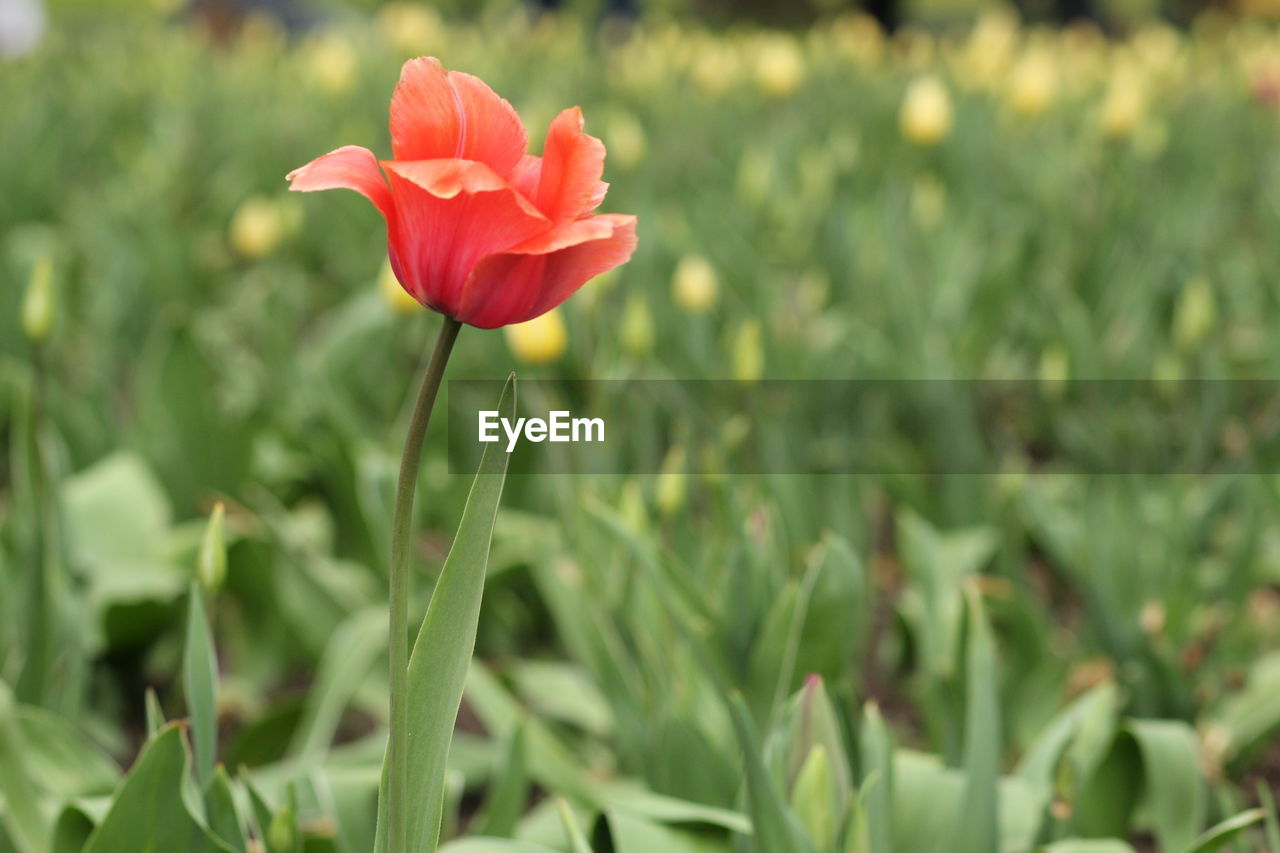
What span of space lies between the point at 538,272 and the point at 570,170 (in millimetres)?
57

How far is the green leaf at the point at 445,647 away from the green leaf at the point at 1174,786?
2.98ft

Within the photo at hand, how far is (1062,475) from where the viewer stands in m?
2.30

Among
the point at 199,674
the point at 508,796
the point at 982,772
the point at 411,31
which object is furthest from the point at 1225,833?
the point at 411,31

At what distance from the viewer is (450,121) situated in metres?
0.70

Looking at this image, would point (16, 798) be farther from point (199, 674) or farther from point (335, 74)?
point (335, 74)

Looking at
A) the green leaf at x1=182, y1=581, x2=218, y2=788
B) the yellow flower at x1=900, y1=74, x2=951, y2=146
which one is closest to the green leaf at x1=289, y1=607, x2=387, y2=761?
the green leaf at x1=182, y1=581, x2=218, y2=788

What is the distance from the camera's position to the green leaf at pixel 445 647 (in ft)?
2.31

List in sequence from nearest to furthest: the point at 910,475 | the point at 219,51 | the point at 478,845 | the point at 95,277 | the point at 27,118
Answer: the point at 478,845 → the point at 910,475 → the point at 95,277 → the point at 27,118 → the point at 219,51

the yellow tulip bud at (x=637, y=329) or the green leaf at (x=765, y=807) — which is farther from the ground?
the yellow tulip bud at (x=637, y=329)

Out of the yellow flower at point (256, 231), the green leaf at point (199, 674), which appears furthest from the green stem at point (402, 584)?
the yellow flower at point (256, 231)

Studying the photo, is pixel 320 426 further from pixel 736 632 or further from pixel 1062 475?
pixel 1062 475

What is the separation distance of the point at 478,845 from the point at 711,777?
0.29 meters

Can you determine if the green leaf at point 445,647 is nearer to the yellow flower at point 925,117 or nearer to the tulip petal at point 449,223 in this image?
the tulip petal at point 449,223

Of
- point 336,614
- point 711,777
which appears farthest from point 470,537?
point 336,614
